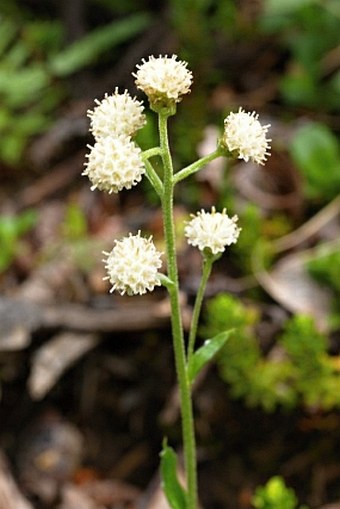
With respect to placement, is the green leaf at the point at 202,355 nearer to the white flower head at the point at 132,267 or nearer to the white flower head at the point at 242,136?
the white flower head at the point at 132,267

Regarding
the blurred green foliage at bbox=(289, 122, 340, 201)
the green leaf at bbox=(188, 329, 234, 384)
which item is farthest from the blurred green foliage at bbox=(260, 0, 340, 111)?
the green leaf at bbox=(188, 329, 234, 384)

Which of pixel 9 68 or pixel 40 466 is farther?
pixel 9 68

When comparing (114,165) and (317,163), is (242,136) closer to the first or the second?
(114,165)

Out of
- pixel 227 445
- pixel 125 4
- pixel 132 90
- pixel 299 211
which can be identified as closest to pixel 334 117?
pixel 299 211

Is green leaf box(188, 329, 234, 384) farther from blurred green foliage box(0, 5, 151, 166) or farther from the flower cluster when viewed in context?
blurred green foliage box(0, 5, 151, 166)

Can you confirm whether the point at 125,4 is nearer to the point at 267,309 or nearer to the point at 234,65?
the point at 234,65
